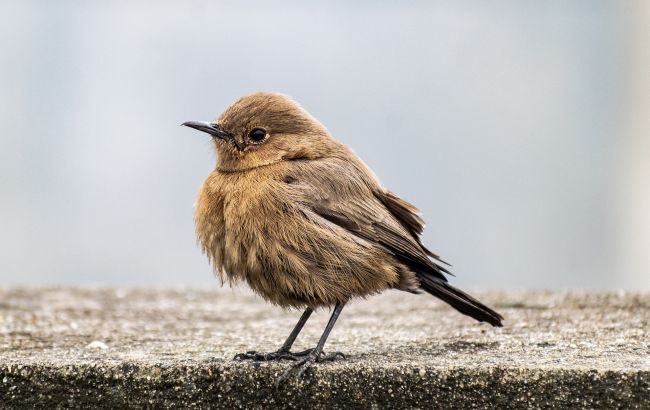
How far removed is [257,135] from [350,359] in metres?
1.15

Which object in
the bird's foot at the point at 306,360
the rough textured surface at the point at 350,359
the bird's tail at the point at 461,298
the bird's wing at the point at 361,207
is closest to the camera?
the rough textured surface at the point at 350,359

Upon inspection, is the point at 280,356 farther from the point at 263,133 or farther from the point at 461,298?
the point at 263,133

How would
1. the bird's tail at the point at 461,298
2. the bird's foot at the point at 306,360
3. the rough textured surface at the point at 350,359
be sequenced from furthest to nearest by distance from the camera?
the bird's tail at the point at 461,298, the bird's foot at the point at 306,360, the rough textured surface at the point at 350,359

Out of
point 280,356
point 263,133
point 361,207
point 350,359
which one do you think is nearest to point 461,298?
point 361,207

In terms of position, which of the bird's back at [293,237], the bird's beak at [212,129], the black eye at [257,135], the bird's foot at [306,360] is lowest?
the bird's foot at [306,360]

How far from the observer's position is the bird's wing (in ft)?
13.3

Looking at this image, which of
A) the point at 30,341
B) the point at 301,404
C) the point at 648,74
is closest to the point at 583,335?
the point at 301,404

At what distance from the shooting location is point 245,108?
4.33 meters

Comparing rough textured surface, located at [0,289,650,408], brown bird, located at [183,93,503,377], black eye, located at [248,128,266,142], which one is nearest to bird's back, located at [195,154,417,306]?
brown bird, located at [183,93,503,377]

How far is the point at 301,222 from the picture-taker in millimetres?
3916

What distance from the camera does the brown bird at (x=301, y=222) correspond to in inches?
153

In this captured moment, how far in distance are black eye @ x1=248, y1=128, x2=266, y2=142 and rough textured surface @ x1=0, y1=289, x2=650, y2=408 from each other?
865mm

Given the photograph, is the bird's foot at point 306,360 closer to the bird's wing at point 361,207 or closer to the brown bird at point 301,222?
the brown bird at point 301,222

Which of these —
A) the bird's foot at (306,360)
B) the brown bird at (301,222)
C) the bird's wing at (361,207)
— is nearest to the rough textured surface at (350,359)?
the bird's foot at (306,360)
